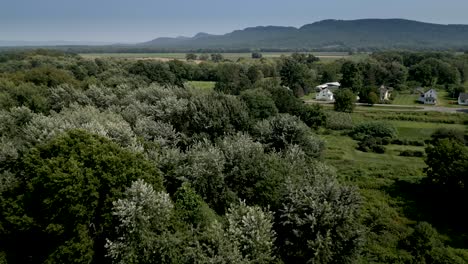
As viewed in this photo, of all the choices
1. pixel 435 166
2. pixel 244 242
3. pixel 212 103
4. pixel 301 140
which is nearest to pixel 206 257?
pixel 244 242

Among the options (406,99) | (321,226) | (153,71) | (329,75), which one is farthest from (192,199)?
(329,75)

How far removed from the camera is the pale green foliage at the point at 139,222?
16.2 meters

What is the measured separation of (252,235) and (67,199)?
850cm

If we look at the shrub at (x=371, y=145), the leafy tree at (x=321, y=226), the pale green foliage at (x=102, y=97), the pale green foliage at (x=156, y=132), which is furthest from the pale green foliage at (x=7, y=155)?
the shrub at (x=371, y=145)

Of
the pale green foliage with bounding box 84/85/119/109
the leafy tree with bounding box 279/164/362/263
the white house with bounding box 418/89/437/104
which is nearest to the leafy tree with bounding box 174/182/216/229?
the leafy tree with bounding box 279/164/362/263

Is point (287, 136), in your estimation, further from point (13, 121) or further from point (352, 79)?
point (352, 79)

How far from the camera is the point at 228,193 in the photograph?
2080cm

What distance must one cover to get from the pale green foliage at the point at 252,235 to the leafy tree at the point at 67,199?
5204 millimetres

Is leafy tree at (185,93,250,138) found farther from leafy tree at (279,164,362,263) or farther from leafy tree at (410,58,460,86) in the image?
leafy tree at (410,58,460,86)

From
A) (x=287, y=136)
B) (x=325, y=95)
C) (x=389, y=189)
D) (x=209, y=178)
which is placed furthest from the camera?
(x=325, y=95)

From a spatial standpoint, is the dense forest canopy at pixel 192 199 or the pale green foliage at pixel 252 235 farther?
the dense forest canopy at pixel 192 199

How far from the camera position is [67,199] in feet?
56.0

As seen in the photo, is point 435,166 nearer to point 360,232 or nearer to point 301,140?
point 301,140

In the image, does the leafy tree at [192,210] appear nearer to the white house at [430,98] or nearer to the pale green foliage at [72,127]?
the pale green foliage at [72,127]
